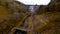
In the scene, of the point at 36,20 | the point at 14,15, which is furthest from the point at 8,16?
the point at 36,20

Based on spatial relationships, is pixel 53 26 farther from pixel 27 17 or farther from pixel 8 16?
pixel 8 16

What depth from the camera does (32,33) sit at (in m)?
0.80

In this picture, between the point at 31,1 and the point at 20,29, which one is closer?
the point at 20,29

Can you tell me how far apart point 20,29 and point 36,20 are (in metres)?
0.14

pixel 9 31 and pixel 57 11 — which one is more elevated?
pixel 57 11

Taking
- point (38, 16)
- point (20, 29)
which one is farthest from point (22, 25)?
point (38, 16)

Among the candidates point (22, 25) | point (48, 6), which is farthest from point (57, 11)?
point (22, 25)

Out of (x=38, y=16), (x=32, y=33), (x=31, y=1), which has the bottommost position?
(x=32, y=33)

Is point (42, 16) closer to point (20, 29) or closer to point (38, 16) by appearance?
point (38, 16)

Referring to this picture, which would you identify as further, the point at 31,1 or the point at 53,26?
the point at 31,1

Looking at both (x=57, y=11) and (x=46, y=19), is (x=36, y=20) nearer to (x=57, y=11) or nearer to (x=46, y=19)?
(x=46, y=19)

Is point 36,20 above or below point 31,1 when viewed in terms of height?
below

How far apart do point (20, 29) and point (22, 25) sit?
37 mm

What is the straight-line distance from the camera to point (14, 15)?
86 cm
